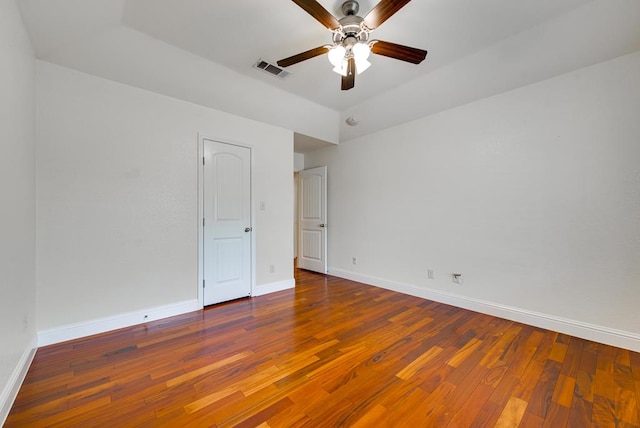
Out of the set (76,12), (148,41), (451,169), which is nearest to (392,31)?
(451,169)

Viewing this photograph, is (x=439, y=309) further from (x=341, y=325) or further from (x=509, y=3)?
(x=509, y=3)

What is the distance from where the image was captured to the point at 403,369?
6.59 feet

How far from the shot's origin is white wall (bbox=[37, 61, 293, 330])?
7.86 ft

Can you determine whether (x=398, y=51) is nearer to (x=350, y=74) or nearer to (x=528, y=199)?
(x=350, y=74)

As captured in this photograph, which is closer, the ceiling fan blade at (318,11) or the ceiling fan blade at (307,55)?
the ceiling fan blade at (318,11)

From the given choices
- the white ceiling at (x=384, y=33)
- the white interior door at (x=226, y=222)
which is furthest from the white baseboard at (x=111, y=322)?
the white ceiling at (x=384, y=33)

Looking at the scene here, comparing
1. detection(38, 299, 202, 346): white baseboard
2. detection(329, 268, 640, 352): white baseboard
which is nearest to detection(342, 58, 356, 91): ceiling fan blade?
detection(329, 268, 640, 352): white baseboard

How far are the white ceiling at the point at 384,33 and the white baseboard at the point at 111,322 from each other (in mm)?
2438

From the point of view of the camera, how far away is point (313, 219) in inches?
208

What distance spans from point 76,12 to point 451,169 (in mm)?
3974

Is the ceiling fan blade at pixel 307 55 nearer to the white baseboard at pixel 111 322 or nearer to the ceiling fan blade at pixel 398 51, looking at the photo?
the ceiling fan blade at pixel 398 51

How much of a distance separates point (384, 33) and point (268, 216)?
2701mm

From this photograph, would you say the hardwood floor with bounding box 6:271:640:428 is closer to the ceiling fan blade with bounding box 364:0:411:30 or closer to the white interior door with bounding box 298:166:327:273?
the white interior door with bounding box 298:166:327:273

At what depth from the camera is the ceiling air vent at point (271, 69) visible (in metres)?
2.85
